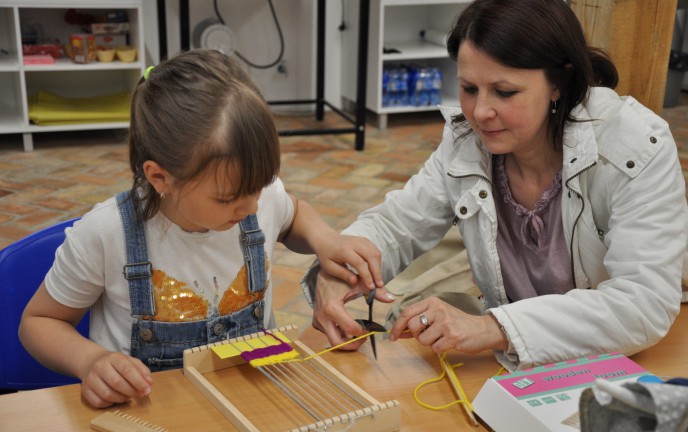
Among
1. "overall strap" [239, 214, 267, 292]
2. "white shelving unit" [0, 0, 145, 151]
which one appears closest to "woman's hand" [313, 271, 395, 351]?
"overall strap" [239, 214, 267, 292]

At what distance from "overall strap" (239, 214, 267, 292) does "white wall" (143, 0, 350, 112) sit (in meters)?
3.70

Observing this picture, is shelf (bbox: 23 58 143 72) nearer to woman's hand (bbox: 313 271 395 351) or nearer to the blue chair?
the blue chair

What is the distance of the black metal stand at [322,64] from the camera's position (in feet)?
13.6

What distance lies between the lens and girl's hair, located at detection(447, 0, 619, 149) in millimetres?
1347

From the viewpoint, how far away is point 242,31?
5133 mm

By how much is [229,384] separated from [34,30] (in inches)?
155

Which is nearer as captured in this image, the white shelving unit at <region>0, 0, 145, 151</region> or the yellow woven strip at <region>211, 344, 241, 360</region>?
the yellow woven strip at <region>211, 344, 241, 360</region>

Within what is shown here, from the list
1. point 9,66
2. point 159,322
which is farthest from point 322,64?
point 159,322

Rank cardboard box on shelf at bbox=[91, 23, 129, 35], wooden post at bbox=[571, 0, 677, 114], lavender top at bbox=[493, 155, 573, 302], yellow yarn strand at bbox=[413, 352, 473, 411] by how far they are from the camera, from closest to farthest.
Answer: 1. yellow yarn strand at bbox=[413, 352, 473, 411]
2. lavender top at bbox=[493, 155, 573, 302]
3. wooden post at bbox=[571, 0, 677, 114]
4. cardboard box on shelf at bbox=[91, 23, 129, 35]

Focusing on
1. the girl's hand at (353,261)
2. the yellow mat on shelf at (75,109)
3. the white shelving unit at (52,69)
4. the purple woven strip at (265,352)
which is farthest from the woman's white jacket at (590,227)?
the yellow mat on shelf at (75,109)

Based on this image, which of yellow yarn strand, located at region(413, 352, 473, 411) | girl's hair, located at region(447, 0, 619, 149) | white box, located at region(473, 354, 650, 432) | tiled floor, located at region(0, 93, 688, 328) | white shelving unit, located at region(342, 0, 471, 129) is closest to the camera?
white box, located at region(473, 354, 650, 432)

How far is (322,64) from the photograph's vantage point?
5160mm

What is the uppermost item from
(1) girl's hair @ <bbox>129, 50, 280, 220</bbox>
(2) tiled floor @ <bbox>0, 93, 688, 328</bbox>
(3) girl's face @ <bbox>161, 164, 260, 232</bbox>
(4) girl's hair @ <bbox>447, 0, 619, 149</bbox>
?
(4) girl's hair @ <bbox>447, 0, 619, 149</bbox>

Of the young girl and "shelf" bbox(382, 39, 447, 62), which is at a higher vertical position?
the young girl
